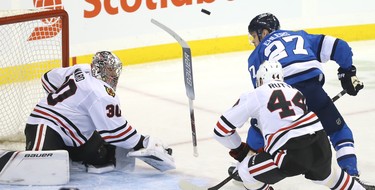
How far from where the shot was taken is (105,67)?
3.89 meters

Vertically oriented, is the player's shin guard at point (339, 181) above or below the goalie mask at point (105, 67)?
below

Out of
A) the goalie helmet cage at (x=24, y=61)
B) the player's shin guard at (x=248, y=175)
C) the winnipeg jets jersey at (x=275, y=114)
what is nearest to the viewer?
the winnipeg jets jersey at (x=275, y=114)

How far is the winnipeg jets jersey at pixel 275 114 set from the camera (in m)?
3.22

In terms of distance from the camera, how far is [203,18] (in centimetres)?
705

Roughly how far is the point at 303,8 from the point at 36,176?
166 inches

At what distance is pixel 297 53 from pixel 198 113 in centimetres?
176

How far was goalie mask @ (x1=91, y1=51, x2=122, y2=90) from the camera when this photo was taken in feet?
12.7

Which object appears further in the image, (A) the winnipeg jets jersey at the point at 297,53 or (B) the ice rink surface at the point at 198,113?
(B) the ice rink surface at the point at 198,113

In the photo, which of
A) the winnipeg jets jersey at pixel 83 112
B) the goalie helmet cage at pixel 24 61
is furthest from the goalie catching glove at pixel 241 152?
the goalie helmet cage at pixel 24 61

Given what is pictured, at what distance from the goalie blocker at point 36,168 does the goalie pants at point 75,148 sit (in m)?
0.10

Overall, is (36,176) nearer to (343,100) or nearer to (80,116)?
(80,116)

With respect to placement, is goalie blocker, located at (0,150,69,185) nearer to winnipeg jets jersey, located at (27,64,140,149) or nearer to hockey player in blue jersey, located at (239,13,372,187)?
winnipeg jets jersey, located at (27,64,140,149)

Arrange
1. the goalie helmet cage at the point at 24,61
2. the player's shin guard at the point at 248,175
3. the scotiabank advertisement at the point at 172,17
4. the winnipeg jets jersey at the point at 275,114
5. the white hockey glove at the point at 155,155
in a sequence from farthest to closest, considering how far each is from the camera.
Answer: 1. the scotiabank advertisement at the point at 172,17
2. the goalie helmet cage at the point at 24,61
3. the white hockey glove at the point at 155,155
4. the player's shin guard at the point at 248,175
5. the winnipeg jets jersey at the point at 275,114

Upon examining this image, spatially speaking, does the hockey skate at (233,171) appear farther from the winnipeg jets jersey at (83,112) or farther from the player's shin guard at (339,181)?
the player's shin guard at (339,181)
